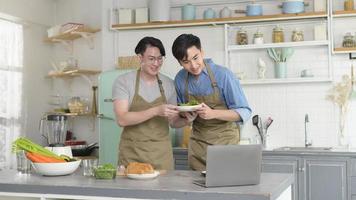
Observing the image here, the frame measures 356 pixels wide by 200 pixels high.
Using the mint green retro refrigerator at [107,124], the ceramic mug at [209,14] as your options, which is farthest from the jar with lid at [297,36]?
the mint green retro refrigerator at [107,124]

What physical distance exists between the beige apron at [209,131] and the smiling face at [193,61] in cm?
10

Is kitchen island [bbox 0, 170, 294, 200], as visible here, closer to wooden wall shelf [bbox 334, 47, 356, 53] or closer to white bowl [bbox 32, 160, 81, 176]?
white bowl [bbox 32, 160, 81, 176]

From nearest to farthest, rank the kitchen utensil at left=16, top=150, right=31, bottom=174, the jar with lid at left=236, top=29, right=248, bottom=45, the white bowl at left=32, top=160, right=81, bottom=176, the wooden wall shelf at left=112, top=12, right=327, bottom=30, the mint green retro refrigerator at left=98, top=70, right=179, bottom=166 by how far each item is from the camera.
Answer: the white bowl at left=32, top=160, right=81, bottom=176
the kitchen utensil at left=16, top=150, right=31, bottom=174
the wooden wall shelf at left=112, top=12, right=327, bottom=30
the jar with lid at left=236, top=29, right=248, bottom=45
the mint green retro refrigerator at left=98, top=70, right=179, bottom=166

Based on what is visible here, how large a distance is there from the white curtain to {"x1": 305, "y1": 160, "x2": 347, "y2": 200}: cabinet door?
338 cm

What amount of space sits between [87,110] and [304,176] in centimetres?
288

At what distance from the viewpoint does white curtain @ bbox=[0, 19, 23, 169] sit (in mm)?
5996

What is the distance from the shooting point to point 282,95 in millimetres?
5637

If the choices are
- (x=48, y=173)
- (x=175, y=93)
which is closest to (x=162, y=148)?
(x=175, y=93)

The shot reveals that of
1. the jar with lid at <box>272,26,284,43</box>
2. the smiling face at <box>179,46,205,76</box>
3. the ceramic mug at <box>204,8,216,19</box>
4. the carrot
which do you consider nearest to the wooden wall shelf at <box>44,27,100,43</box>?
the ceramic mug at <box>204,8,216,19</box>

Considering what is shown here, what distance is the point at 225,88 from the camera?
3373mm

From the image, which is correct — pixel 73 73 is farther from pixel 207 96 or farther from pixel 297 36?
pixel 207 96

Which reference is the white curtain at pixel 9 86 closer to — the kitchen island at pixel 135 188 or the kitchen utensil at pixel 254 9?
the kitchen utensil at pixel 254 9

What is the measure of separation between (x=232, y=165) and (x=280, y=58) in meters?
3.32

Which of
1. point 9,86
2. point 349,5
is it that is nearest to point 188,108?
point 349,5
